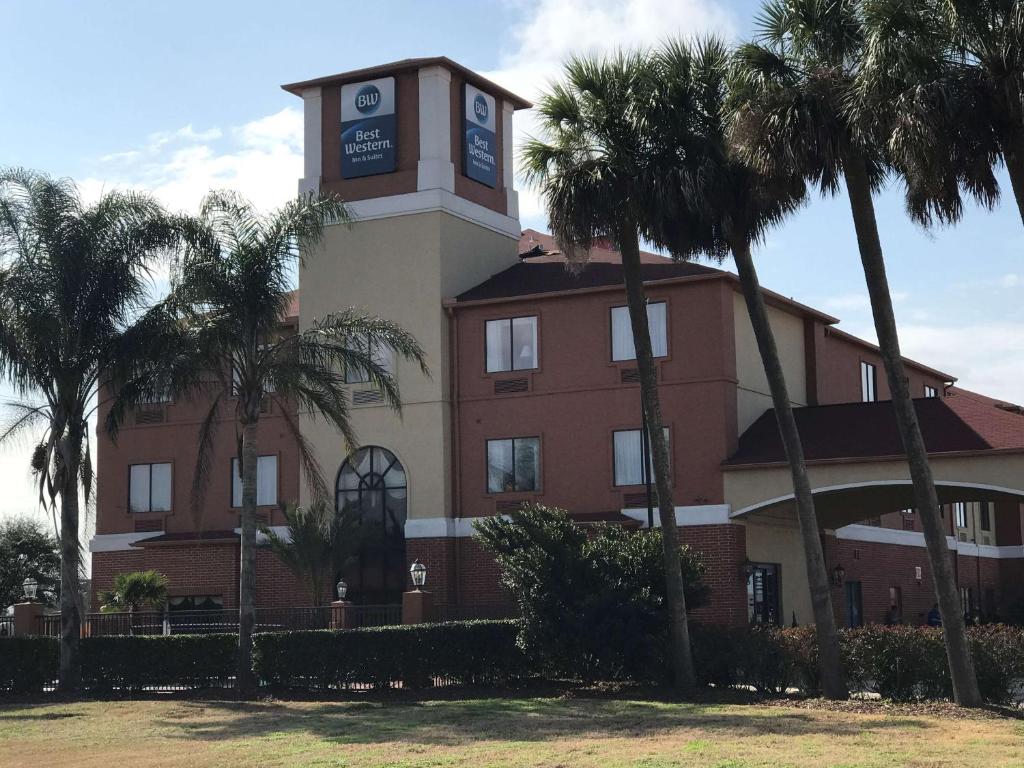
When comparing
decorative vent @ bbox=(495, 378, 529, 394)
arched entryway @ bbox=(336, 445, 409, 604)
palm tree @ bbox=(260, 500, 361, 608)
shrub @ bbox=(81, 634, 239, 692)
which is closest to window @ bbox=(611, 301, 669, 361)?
decorative vent @ bbox=(495, 378, 529, 394)

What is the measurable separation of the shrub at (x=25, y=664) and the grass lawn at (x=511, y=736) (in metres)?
4.01

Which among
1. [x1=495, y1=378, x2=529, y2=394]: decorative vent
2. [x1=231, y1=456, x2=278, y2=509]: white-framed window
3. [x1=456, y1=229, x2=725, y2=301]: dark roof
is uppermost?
[x1=456, y1=229, x2=725, y2=301]: dark roof

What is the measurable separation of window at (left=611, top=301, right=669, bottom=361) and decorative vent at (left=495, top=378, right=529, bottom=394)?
2504 mm

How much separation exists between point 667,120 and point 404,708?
427 inches

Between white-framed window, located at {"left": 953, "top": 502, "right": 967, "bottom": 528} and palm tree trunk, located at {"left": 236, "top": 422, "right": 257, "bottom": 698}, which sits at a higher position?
white-framed window, located at {"left": 953, "top": 502, "right": 967, "bottom": 528}

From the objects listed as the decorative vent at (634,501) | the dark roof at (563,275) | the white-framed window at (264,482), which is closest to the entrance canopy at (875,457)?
the decorative vent at (634,501)

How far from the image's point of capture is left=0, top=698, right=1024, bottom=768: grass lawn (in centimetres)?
1688

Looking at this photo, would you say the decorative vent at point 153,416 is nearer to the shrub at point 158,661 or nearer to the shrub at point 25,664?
the shrub at point 25,664

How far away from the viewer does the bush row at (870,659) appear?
2138 cm

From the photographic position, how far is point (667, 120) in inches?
923

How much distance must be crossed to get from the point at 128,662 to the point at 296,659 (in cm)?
383

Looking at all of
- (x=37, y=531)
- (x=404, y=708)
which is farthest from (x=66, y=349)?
(x=37, y=531)

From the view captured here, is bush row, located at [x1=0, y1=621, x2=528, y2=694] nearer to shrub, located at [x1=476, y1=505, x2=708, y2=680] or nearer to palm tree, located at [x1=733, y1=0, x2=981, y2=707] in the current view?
shrub, located at [x1=476, y1=505, x2=708, y2=680]

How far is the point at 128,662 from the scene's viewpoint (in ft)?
93.6
